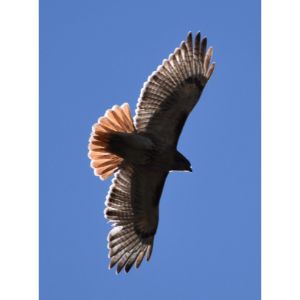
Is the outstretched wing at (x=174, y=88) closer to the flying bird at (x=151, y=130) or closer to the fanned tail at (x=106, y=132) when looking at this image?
the flying bird at (x=151, y=130)

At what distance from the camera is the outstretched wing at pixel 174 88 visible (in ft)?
26.9

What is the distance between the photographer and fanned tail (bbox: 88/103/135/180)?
25.6 feet

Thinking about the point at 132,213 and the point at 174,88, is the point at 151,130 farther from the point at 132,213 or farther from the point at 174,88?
the point at 132,213

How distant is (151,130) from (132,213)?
1.36 m

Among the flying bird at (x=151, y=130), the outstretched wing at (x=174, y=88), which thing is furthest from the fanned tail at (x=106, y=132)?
the outstretched wing at (x=174, y=88)

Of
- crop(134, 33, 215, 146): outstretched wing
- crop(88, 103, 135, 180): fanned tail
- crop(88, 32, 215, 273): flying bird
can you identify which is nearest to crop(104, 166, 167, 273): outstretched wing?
crop(88, 32, 215, 273): flying bird

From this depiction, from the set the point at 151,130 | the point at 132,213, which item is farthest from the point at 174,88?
the point at 132,213

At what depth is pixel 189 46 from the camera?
27.0 feet

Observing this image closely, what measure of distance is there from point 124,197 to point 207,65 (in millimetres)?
2214

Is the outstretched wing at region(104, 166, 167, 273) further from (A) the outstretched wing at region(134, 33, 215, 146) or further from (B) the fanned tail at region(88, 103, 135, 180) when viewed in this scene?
(A) the outstretched wing at region(134, 33, 215, 146)

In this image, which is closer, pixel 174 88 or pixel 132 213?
pixel 174 88

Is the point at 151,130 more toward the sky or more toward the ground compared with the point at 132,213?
more toward the sky

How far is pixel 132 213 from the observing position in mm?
8914
